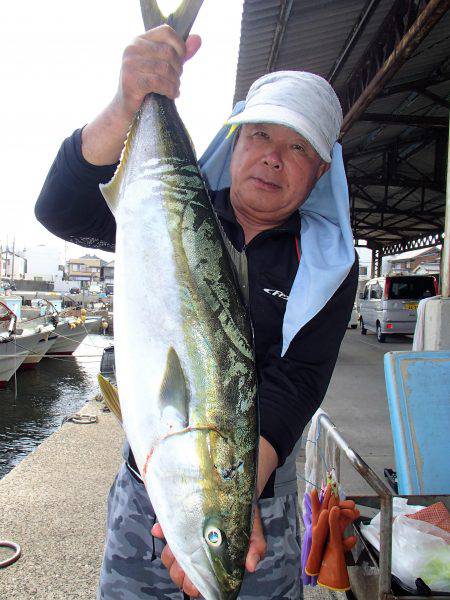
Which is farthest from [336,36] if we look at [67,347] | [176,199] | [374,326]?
[67,347]

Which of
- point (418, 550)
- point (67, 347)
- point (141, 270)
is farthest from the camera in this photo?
point (67, 347)

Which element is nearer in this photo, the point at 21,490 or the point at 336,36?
the point at 21,490

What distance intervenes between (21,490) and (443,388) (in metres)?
3.57

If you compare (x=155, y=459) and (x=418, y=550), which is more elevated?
(x=155, y=459)

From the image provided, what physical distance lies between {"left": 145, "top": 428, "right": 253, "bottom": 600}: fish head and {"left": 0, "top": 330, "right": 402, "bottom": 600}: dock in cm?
212

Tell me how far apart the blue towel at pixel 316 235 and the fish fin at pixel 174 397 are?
53cm

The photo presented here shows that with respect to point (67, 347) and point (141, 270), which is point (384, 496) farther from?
point (67, 347)

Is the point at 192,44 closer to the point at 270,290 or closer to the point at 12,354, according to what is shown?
the point at 270,290

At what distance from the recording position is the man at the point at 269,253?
5.20ft

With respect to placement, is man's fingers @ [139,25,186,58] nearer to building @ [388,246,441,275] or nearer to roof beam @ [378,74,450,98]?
roof beam @ [378,74,450,98]

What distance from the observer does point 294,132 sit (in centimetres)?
181

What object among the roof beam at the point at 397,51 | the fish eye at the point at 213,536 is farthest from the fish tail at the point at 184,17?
the roof beam at the point at 397,51

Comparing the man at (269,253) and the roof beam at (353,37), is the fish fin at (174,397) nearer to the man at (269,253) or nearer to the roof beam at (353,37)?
the man at (269,253)

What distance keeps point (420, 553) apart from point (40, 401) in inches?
660
